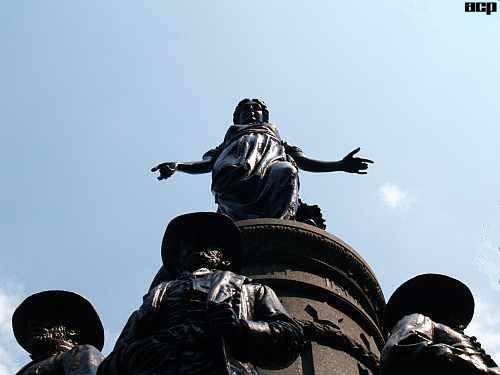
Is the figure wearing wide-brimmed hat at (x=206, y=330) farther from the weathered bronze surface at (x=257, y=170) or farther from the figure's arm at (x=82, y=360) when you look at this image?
the weathered bronze surface at (x=257, y=170)

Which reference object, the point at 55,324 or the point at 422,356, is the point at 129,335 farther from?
the point at 422,356

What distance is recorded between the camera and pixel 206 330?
615cm

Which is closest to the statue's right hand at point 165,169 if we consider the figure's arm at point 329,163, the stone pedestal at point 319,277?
the figure's arm at point 329,163

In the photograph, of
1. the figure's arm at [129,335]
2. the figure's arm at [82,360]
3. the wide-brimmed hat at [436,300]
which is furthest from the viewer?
the wide-brimmed hat at [436,300]

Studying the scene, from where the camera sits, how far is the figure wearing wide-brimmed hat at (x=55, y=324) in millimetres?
7395

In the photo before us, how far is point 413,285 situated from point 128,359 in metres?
2.69

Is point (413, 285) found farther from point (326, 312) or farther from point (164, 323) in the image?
point (164, 323)

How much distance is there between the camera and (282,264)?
9.92 meters

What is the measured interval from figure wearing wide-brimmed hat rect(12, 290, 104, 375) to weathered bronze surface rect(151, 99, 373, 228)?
13.1 feet

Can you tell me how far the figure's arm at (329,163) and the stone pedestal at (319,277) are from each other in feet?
12.4

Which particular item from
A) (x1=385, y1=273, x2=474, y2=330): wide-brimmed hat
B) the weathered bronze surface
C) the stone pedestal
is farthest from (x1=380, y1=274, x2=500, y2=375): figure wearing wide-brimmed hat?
the weathered bronze surface

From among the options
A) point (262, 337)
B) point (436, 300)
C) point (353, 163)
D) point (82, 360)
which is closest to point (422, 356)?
point (262, 337)

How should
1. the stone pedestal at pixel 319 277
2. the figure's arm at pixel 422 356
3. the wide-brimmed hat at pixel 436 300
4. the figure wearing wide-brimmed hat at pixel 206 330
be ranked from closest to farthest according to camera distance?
the figure wearing wide-brimmed hat at pixel 206 330 < the figure's arm at pixel 422 356 < the wide-brimmed hat at pixel 436 300 < the stone pedestal at pixel 319 277

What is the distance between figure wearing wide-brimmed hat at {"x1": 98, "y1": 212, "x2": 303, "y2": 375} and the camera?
19.8ft
